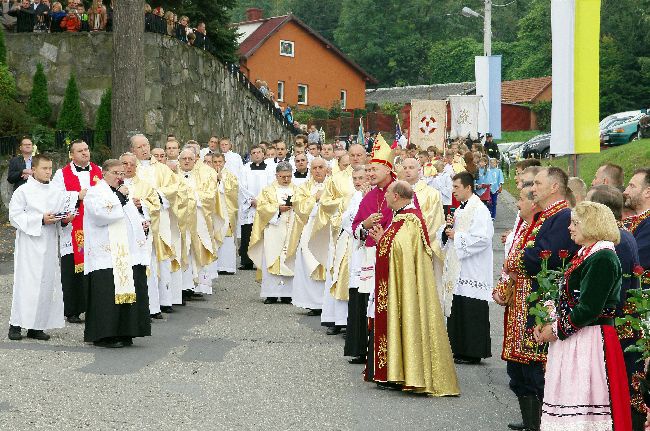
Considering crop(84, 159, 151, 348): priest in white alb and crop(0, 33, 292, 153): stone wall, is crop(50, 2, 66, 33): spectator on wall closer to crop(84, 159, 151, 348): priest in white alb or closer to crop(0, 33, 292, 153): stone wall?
crop(0, 33, 292, 153): stone wall

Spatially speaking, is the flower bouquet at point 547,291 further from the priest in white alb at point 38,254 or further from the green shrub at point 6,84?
the green shrub at point 6,84

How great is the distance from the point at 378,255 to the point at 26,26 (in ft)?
65.1

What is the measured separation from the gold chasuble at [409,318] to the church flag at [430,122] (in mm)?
16738

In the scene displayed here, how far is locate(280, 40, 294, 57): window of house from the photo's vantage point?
70.3 m

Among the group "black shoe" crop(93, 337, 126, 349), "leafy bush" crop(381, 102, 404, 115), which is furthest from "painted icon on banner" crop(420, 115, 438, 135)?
"leafy bush" crop(381, 102, 404, 115)

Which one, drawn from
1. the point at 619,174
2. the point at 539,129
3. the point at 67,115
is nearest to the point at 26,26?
the point at 67,115

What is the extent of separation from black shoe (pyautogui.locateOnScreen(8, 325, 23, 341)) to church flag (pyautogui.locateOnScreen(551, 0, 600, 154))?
5.39 m

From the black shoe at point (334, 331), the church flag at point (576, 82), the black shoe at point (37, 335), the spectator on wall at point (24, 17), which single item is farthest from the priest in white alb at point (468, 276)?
the spectator on wall at point (24, 17)

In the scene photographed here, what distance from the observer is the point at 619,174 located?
9562 millimetres

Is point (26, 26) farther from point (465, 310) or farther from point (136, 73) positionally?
point (465, 310)

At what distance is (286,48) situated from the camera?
232ft

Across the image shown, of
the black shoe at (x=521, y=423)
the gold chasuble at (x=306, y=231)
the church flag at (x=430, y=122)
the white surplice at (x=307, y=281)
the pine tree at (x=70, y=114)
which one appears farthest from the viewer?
the church flag at (x=430, y=122)

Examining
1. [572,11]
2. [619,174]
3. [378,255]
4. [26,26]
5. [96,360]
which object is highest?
[26,26]

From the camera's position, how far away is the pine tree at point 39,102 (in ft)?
87.4
